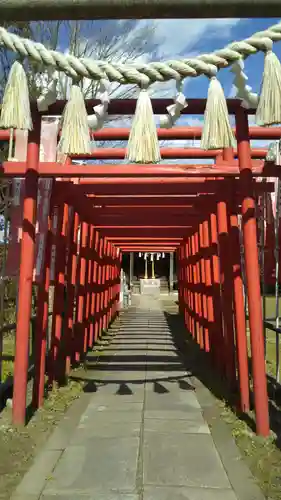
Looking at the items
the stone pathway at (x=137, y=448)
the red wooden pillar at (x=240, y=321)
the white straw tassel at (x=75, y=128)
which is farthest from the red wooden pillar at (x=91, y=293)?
the white straw tassel at (x=75, y=128)

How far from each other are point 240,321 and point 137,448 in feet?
5.42

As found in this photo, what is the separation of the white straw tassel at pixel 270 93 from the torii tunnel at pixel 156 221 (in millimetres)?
1105

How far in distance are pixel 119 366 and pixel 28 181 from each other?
13.5 ft

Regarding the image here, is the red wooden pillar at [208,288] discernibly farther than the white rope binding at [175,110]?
Yes

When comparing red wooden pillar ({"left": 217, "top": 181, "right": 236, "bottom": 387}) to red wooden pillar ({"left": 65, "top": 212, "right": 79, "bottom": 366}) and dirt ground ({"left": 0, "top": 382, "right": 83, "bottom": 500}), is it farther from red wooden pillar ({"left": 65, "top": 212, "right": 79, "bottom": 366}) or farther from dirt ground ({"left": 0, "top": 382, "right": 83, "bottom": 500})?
red wooden pillar ({"left": 65, "top": 212, "right": 79, "bottom": 366})

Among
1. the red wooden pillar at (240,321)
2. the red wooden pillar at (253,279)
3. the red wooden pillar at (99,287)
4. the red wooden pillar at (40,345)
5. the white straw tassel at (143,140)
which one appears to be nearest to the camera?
the white straw tassel at (143,140)

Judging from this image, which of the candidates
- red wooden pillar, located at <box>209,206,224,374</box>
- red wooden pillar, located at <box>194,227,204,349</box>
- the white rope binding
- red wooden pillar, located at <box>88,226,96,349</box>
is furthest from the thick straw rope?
red wooden pillar, located at <box>194,227,204,349</box>

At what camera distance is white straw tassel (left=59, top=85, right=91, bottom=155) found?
3.16m

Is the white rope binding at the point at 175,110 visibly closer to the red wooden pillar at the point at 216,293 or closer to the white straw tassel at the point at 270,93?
the white straw tassel at the point at 270,93

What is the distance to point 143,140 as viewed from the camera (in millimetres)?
3066

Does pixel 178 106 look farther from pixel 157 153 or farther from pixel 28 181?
pixel 28 181

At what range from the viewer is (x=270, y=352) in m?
8.98

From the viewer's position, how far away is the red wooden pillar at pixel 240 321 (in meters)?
4.60

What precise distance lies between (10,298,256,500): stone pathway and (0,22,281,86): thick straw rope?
2621 mm
